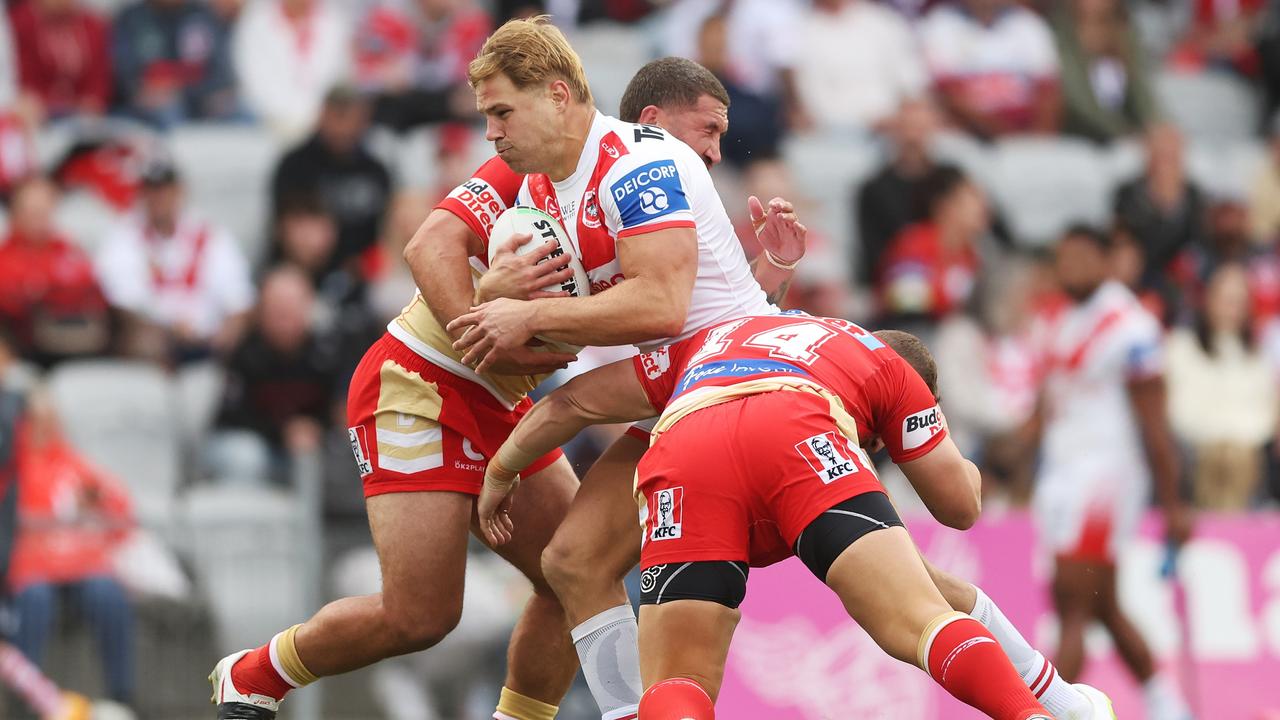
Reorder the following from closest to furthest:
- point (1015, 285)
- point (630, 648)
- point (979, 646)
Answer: point (979, 646), point (630, 648), point (1015, 285)

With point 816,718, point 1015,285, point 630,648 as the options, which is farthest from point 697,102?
point 1015,285

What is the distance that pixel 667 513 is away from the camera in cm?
579

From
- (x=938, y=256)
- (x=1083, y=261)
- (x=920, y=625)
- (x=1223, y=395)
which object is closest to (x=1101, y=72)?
(x=938, y=256)

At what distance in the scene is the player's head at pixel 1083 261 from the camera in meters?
11.6

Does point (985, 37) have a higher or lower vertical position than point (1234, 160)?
higher

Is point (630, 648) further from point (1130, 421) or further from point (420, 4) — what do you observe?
point (420, 4)

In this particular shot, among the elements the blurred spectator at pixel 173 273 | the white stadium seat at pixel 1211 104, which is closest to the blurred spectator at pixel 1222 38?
the white stadium seat at pixel 1211 104

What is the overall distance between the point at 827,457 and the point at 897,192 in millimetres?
8642

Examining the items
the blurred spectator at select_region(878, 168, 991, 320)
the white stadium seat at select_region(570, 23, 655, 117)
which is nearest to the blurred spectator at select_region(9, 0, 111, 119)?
the white stadium seat at select_region(570, 23, 655, 117)

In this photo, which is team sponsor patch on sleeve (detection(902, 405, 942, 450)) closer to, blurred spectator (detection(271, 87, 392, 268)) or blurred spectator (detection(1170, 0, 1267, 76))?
blurred spectator (detection(271, 87, 392, 268))

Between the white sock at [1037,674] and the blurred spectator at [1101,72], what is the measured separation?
10387 millimetres

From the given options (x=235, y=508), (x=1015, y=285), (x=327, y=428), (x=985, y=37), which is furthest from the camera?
(x=985, y=37)

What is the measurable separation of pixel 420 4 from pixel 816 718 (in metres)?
6.96

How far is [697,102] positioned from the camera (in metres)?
6.84
